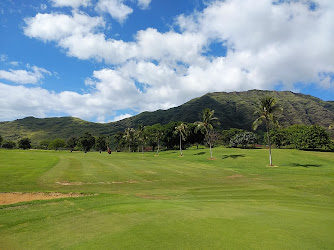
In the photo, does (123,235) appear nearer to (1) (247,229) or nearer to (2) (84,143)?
(1) (247,229)

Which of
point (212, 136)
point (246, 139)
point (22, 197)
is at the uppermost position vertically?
point (212, 136)

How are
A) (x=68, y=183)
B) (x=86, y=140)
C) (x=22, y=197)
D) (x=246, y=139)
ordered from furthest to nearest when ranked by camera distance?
(x=86, y=140), (x=246, y=139), (x=68, y=183), (x=22, y=197)

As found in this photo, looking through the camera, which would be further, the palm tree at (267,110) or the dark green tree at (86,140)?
the dark green tree at (86,140)

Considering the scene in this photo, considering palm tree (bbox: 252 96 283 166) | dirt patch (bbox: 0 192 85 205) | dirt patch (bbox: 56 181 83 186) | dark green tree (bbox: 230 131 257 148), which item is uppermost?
palm tree (bbox: 252 96 283 166)

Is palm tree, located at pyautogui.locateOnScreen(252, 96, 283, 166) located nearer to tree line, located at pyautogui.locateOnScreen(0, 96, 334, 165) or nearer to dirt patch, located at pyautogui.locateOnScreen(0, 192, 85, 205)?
tree line, located at pyautogui.locateOnScreen(0, 96, 334, 165)

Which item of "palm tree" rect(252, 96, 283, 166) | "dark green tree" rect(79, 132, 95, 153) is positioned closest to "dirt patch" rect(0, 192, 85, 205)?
"palm tree" rect(252, 96, 283, 166)

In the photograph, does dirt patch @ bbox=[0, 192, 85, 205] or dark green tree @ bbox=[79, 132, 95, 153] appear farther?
dark green tree @ bbox=[79, 132, 95, 153]

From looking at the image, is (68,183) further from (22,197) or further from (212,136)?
(212,136)

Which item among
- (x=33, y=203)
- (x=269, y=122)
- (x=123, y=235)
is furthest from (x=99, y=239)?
(x=269, y=122)

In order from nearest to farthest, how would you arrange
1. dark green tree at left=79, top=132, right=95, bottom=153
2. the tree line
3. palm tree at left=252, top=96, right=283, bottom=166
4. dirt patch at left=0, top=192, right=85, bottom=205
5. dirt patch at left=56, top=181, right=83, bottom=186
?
dirt patch at left=0, top=192, right=85, bottom=205 < dirt patch at left=56, top=181, right=83, bottom=186 < palm tree at left=252, top=96, right=283, bottom=166 < the tree line < dark green tree at left=79, top=132, right=95, bottom=153

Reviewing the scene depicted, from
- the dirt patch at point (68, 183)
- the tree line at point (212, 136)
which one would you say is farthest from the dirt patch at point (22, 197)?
the tree line at point (212, 136)

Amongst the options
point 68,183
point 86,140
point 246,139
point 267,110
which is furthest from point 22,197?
point 86,140

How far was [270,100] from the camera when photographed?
153 feet

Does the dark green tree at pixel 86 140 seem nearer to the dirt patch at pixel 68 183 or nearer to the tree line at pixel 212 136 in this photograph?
the tree line at pixel 212 136
